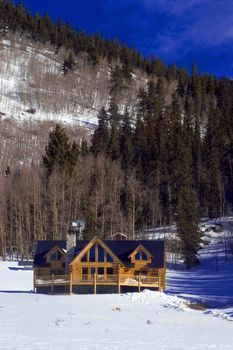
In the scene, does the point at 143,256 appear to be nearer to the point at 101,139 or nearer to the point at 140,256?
the point at 140,256

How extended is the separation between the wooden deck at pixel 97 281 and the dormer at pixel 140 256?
2806mm

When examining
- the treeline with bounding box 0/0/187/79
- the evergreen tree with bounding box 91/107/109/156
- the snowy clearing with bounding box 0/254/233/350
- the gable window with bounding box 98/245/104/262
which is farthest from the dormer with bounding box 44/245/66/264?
the treeline with bounding box 0/0/187/79

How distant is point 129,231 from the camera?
2320 inches

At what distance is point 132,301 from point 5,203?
1394 inches

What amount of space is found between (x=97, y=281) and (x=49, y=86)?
78.2 meters

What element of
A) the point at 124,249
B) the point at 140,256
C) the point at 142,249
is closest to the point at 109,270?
the point at 124,249

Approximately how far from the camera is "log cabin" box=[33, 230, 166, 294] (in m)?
34.8

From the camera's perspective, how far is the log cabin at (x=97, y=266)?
3481 centimetres

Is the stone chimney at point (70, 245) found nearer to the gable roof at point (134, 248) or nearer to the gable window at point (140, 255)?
the gable roof at point (134, 248)

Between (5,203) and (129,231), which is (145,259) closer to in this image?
(129,231)

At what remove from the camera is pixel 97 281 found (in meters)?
35.0

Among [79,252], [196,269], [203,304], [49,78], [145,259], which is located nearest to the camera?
[203,304]

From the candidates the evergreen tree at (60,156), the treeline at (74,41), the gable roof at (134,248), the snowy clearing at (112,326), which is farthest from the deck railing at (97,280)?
the treeline at (74,41)

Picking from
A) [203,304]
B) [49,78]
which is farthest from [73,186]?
[49,78]
